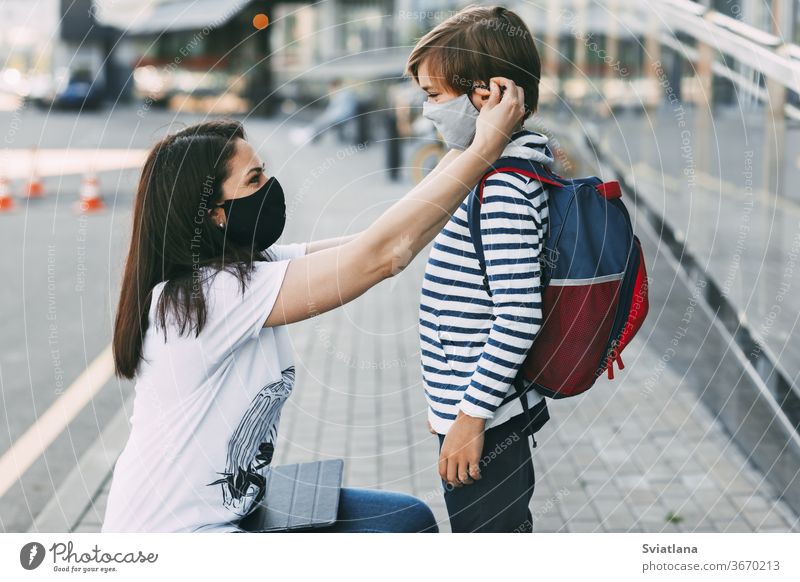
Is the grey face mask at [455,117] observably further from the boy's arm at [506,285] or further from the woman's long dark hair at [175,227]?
the woman's long dark hair at [175,227]

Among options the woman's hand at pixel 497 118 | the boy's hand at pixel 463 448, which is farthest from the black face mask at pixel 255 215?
the boy's hand at pixel 463 448

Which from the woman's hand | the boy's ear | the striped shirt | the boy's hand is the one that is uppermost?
the boy's ear

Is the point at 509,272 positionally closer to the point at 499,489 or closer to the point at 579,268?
the point at 579,268

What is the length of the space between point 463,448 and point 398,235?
0.53 meters

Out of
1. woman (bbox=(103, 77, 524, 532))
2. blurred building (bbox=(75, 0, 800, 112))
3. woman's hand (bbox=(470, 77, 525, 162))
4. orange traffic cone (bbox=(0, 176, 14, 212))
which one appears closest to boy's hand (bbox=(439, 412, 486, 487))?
woman (bbox=(103, 77, 524, 532))

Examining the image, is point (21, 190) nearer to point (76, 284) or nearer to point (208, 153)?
point (76, 284)

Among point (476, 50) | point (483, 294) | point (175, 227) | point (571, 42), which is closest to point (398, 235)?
point (483, 294)

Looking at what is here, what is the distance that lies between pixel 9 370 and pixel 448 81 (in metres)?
5.35

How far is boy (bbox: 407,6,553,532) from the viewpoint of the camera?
2307 millimetres

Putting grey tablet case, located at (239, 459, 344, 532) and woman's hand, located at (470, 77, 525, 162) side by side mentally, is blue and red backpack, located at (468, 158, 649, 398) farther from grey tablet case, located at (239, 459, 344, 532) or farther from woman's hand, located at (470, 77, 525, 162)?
grey tablet case, located at (239, 459, 344, 532)

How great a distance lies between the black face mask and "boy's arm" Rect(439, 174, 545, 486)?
559 mm

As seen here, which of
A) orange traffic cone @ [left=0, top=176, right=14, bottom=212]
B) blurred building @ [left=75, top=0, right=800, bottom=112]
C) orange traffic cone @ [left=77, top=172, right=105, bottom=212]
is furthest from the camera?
orange traffic cone @ [left=0, top=176, right=14, bottom=212]

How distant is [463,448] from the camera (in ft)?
8.00
